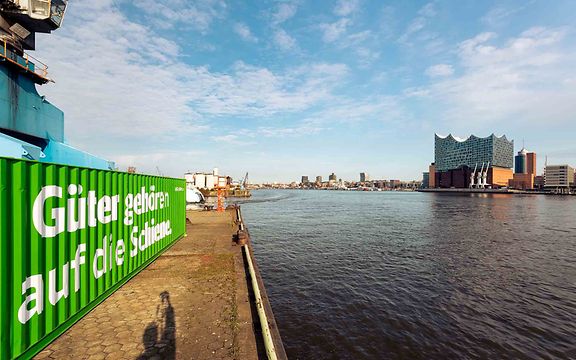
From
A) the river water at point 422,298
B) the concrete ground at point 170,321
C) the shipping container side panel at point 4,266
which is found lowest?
the river water at point 422,298

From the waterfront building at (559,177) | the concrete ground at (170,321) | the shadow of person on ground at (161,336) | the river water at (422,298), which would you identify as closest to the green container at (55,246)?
the concrete ground at (170,321)

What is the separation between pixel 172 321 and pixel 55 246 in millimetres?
3220

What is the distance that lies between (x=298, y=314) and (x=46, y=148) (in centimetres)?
2756

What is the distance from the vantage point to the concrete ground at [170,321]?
5586 millimetres

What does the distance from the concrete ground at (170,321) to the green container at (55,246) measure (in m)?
0.48

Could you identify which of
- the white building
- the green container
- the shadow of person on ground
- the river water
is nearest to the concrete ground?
the shadow of person on ground

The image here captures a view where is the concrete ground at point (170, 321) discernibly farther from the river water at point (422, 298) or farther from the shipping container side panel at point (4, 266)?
the river water at point (422, 298)

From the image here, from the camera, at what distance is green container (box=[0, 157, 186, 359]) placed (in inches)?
190

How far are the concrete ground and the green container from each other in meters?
0.48

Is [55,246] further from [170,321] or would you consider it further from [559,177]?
[559,177]

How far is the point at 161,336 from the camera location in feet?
20.2

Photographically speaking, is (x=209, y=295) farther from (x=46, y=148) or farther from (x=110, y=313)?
(x=46, y=148)

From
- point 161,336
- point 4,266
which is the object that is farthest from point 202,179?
point 4,266

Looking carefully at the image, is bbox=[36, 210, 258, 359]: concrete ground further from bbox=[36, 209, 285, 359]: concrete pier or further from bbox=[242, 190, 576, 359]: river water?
bbox=[242, 190, 576, 359]: river water
